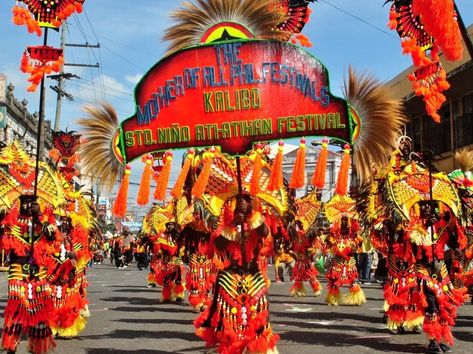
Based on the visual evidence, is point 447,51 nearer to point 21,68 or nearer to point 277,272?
point 21,68

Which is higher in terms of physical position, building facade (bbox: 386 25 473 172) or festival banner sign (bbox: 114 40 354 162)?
building facade (bbox: 386 25 473 172)

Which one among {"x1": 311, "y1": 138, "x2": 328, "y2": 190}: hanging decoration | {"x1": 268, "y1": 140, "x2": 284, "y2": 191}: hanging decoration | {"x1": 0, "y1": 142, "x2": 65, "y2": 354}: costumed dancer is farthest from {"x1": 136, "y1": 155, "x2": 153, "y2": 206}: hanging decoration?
{"x1": 311, "y1": 138, "x2": 328, "y2": 190}: hanging decoration

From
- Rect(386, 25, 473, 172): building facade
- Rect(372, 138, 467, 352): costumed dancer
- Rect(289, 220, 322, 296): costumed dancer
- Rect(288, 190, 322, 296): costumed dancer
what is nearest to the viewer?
Rect(372, 138, 467, 352): costumed dancer

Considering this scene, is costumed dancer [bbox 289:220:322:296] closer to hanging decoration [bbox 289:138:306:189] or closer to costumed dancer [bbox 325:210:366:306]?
costumed dancer [bbox 325:210:366:306]

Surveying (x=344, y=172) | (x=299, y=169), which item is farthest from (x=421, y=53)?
(x=299, y=169)

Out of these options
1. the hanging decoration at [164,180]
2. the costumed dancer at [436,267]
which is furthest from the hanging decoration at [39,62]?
the costumed dancer at [436,267]

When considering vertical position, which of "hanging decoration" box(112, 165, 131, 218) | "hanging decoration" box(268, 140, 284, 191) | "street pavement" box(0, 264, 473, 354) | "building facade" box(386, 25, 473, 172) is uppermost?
"building facade" box(386, 25, 473, 172)

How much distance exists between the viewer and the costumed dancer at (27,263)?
7637 mm

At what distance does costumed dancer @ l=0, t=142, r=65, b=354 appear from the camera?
25.1ft

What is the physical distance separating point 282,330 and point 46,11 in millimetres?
5982

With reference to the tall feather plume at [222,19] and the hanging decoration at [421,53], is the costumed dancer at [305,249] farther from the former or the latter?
the tall feather plume at [222,19]

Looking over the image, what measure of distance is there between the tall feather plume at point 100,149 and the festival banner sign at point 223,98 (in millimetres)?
711

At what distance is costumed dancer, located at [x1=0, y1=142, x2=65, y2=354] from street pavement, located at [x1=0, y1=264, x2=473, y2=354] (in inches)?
47.3

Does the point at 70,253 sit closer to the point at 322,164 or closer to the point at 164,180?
the point at 164,180
